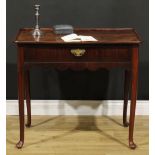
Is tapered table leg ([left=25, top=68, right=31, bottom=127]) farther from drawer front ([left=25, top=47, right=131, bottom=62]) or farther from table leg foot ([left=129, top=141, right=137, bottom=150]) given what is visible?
table leg foot ([left=129, top=141, right=137, bottom=150])

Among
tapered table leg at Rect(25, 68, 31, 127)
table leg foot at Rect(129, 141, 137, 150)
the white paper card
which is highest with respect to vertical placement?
the white paper card

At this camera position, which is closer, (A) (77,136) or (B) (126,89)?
(A) (77,136)

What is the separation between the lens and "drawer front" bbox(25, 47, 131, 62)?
9.34ft

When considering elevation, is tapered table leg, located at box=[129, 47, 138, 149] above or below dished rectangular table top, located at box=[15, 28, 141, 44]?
below

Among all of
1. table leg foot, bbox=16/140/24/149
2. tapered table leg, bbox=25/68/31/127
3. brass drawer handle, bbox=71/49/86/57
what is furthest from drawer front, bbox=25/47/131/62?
table leg foot, bbox=16/140/24/149

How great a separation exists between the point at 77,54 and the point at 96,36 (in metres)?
0.28

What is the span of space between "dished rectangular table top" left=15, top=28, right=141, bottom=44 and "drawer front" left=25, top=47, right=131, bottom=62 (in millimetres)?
54

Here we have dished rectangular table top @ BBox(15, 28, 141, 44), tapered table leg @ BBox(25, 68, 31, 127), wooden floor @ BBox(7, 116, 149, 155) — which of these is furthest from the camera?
tapered table leg @ BBox(25, 68, 31, 127)

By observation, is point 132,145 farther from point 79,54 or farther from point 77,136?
point 79,54

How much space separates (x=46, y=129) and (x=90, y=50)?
85 centimetres

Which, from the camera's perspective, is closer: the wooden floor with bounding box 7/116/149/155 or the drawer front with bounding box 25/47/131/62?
the drawer front with bounding box 25/47/131/62

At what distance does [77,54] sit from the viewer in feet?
9.34

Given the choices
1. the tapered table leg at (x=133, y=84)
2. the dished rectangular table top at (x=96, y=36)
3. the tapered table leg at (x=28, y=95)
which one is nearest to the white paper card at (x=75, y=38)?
the dished rectangular table top at (x=96, y=36)

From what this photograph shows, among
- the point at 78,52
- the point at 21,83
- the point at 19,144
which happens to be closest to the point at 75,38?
the point at 78,52
